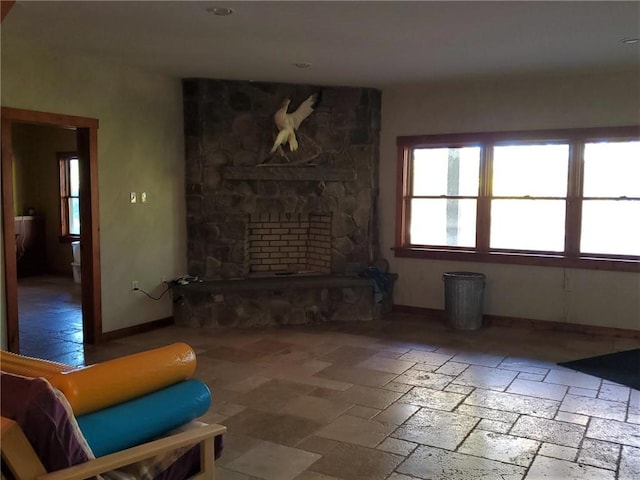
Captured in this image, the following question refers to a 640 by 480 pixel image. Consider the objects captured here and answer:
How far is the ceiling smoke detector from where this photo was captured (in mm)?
3539

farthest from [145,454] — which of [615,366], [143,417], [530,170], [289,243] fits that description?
[530,170]

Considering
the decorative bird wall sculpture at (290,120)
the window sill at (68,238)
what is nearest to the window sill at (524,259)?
the decorative bird wall sculpture at (290,120)

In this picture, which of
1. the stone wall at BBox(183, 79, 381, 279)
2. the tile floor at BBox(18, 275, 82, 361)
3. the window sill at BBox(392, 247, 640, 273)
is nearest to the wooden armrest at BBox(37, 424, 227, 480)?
the tile floor at BBox(18, 275, 82, 361)

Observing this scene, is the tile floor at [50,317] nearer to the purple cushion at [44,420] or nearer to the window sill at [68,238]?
the window sill at [68,238]

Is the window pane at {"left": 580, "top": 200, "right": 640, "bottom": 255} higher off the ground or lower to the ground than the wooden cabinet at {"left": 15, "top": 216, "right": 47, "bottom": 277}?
higher

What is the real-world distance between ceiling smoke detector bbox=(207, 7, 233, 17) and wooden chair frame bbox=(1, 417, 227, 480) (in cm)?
256

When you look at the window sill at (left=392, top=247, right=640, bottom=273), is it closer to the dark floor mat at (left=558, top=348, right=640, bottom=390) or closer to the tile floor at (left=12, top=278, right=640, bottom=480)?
the tile floor at (left=12, top=278, right=640, bottom=480)

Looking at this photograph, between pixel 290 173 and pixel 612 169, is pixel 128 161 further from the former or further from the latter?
pixel 612 169

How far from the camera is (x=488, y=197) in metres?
5.96

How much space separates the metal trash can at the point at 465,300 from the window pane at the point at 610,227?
1.07m

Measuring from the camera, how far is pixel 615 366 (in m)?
4.57

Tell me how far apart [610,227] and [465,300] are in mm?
1522

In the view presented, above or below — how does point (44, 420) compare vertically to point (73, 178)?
below

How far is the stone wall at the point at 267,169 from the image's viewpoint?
19.2ft
